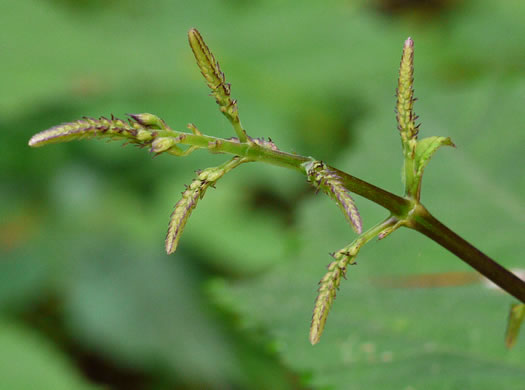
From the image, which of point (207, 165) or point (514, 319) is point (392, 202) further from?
point (207, 165)

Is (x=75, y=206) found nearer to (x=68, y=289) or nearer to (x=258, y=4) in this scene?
(x=68, y=289)

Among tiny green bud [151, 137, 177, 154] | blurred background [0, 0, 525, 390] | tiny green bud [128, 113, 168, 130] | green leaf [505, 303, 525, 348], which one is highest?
blurred background [0, 0, 525, 390]

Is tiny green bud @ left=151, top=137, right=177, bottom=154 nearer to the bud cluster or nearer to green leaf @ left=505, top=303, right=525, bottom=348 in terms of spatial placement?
A: the bud cluster

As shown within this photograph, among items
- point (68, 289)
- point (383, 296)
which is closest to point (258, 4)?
point (68, 289)

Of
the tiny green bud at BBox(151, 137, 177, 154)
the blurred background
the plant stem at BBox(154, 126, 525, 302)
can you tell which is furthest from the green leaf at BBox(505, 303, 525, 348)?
the blurred background

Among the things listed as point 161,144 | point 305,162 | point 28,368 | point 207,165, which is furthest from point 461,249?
point 207,165

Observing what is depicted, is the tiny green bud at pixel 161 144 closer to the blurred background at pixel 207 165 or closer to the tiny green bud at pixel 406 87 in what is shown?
the tiny green bud at pixel 406 87

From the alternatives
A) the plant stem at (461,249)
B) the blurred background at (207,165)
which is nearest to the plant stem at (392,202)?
the plant stem at (461,249)
